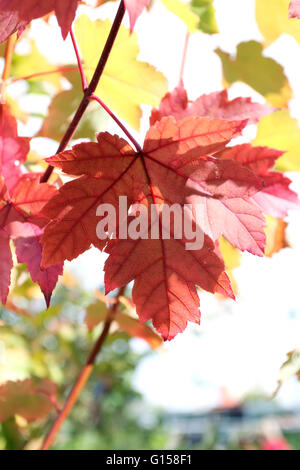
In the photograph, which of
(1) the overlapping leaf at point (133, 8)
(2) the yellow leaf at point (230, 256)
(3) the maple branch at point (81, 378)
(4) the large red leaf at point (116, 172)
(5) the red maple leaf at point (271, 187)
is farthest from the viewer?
(3) the maple branch at point (81, 378)

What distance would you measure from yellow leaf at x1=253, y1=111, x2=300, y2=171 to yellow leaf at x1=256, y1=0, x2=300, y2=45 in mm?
122

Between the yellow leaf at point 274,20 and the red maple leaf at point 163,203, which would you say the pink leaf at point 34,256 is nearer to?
the red maple leaf at point 163,203

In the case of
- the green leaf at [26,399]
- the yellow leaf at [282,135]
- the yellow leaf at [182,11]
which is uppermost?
the yellow leaf at [182,11]

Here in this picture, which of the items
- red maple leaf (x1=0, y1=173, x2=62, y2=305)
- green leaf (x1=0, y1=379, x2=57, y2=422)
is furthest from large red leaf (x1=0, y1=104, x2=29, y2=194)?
green leaf (x1=0, y1=379, x2=57, y2=422)

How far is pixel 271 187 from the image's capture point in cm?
64

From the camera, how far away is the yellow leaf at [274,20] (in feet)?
2.28

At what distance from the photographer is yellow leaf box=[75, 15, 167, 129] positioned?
2.36ft

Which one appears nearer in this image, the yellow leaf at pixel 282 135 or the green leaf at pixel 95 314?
the yellow leaf at pixel 282 135

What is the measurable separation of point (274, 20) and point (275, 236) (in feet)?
1.13

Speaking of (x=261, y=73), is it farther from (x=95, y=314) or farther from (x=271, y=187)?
(x=95, y=314)

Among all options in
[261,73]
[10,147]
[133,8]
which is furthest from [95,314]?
[133,8]

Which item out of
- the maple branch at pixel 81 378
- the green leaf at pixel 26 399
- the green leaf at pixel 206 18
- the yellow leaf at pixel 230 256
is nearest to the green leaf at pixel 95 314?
the maple branch at pixel 81 378

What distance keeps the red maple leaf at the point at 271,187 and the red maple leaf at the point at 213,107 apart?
54 mm
